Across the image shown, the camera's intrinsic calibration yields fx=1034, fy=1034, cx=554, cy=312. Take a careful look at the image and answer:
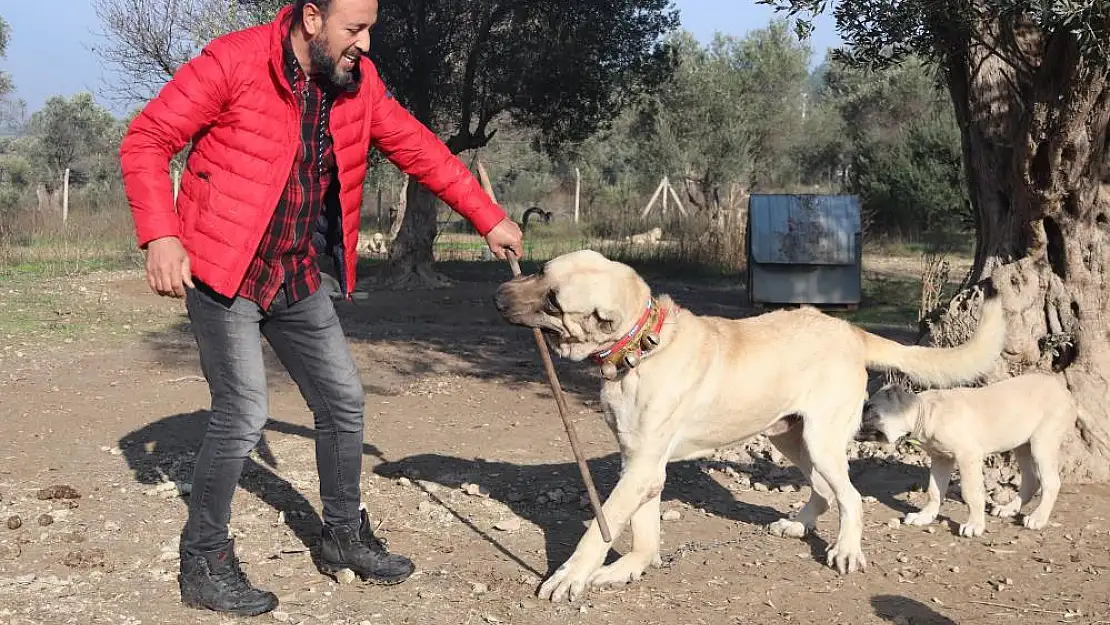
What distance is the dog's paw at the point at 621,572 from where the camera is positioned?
458 centimetres

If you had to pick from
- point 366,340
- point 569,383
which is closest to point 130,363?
point 366,340

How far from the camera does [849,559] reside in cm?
487

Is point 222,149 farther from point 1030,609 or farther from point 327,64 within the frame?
point 1030,609

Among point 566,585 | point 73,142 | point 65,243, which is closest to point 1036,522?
point 566,585

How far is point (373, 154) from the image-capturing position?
18891 mm

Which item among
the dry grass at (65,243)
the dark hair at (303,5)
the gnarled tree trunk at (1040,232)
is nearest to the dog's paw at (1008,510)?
the gnarled tree trunk at (1040,232)

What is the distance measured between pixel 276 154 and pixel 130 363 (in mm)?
6835

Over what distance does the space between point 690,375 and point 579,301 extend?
0.69m

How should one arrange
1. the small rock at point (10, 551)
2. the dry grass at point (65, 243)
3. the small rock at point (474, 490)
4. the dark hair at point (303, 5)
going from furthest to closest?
the dry grass at point (65, 243)
the small rock at point (474, 490)
the small rock at point (10, 551)
the dark hair at point (303, 5)

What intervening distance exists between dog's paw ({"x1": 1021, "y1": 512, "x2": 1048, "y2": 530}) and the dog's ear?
9.48 ft

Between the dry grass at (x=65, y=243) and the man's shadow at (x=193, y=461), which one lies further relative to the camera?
the dry grass at (x=65, y=243)

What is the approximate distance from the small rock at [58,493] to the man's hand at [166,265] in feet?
8.42

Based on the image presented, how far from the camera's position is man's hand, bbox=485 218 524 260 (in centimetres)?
460

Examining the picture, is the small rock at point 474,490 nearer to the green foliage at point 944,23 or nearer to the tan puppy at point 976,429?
the tan puppy at point 976,429
